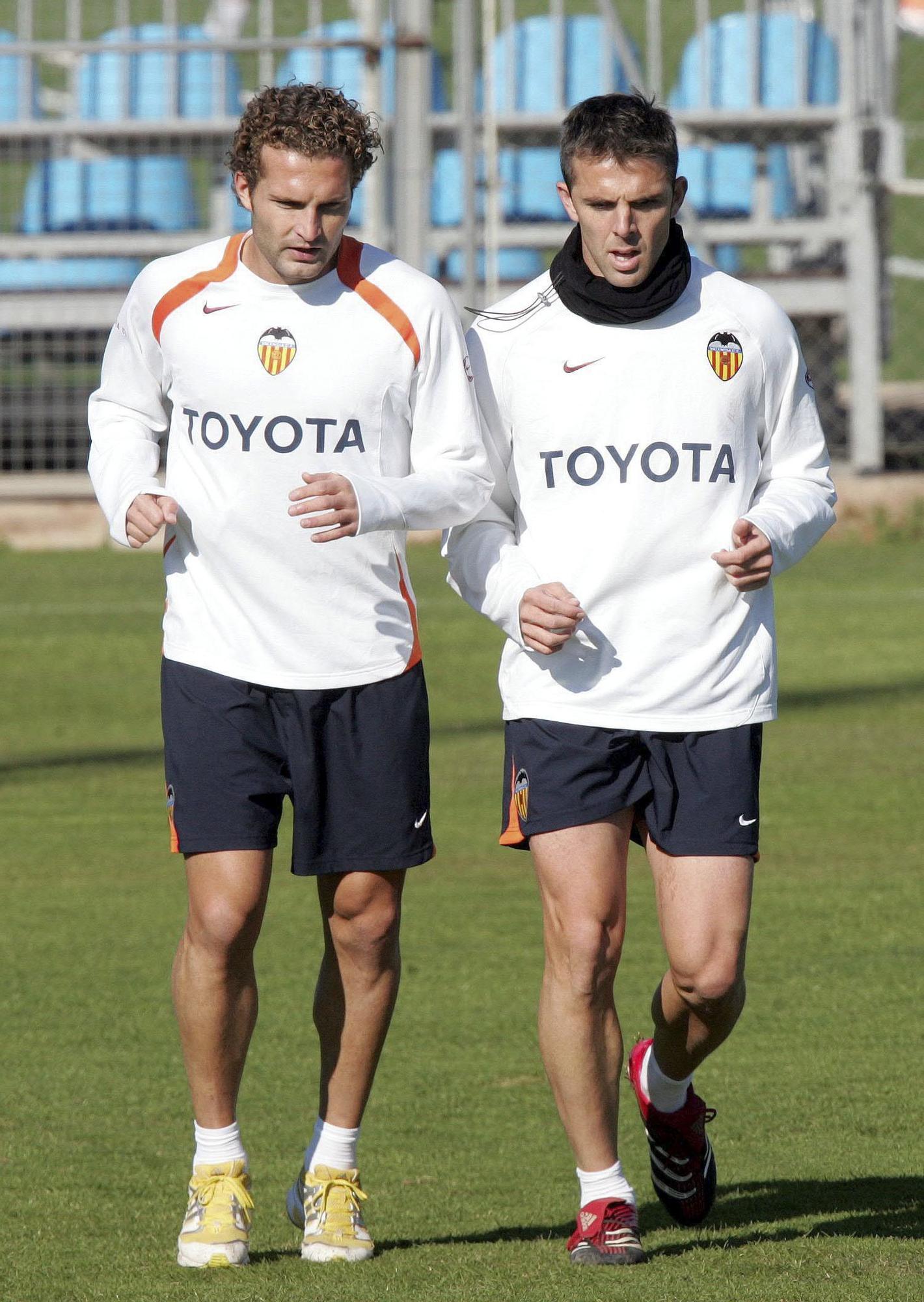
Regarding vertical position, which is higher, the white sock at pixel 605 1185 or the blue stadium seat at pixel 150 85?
the blue stadium seat at pixel 150 85

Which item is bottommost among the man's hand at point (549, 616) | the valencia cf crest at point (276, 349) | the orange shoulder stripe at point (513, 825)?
the orange shoulder stripe at point (513, 825)

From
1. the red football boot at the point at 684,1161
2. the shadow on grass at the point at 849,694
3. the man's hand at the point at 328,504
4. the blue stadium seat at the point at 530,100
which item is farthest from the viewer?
the blue stadium seat at the point at 530,100

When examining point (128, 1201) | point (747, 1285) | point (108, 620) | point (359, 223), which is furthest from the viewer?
point (359, 223)

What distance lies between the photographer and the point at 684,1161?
432 centimetres

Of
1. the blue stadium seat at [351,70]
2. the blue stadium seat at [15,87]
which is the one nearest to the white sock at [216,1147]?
the blue stadium seat at [351,70]

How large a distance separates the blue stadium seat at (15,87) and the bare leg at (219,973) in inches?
471

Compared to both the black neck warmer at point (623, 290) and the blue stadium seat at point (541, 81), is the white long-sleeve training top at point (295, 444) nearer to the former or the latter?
the black neck warmer at point (623, 290)

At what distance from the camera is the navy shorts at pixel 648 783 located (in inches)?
157

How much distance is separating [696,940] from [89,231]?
40.0 feet

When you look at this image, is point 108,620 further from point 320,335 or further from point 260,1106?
point 320,335

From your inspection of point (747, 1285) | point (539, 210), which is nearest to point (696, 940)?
point (747, 1285)

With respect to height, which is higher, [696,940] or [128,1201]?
[696,940]

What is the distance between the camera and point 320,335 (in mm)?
3924

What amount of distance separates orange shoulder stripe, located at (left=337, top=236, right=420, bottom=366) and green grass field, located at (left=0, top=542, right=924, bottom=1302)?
5.63ft
